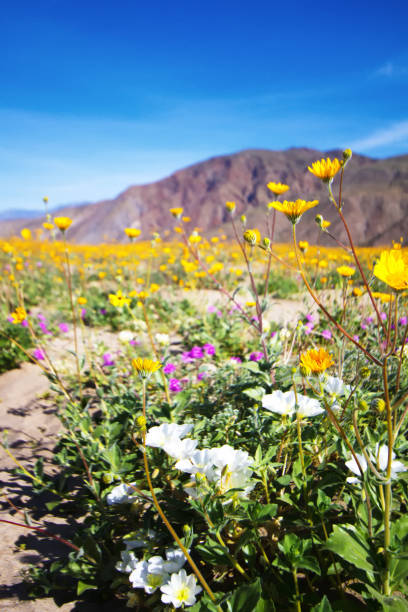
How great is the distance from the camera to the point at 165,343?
221cm

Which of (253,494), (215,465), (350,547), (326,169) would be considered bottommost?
(253,494)

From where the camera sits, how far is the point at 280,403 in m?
1.30

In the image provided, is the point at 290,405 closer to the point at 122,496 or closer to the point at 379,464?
the point at 379,464

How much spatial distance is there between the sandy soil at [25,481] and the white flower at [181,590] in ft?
1.43

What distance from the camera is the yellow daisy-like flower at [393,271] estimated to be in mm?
787

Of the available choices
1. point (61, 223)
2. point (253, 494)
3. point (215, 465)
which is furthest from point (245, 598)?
point (61, 223)

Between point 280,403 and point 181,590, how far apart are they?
0.71 m

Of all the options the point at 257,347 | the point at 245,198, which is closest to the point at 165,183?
the point at 245,198

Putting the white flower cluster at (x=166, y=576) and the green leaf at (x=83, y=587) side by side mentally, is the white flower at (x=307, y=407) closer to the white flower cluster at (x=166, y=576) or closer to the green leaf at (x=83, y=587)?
the white flower cluster at (x=166, y=576)

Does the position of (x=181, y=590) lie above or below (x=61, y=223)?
below

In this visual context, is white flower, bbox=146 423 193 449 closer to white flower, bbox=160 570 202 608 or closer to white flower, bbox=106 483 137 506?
white flower, bbox=106 483 137 506

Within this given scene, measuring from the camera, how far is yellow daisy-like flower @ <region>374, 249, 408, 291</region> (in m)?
0.79

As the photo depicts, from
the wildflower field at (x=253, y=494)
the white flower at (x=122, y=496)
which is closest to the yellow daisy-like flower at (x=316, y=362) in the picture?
the wildflower field at (x=253, y=494)

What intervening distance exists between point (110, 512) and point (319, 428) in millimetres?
1058
